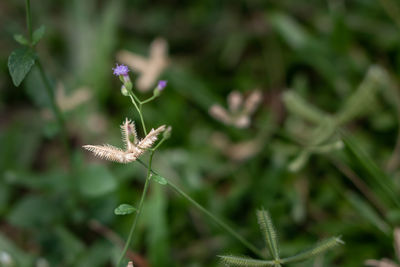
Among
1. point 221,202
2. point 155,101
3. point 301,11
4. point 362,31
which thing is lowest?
point 221,202

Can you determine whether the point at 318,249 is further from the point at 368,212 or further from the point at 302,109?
the point at 302,109

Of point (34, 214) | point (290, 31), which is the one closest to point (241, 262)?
point (34, 214)

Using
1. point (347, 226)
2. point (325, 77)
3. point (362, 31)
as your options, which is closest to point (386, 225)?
point (347, 226)

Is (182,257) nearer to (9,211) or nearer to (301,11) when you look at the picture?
(9,211)

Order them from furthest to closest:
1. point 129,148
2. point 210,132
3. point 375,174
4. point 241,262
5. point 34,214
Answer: point 210,132
point 34,214
point 375,174
point 241,262
point 129,148

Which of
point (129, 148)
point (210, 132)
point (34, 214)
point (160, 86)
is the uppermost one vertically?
point (210, 132)

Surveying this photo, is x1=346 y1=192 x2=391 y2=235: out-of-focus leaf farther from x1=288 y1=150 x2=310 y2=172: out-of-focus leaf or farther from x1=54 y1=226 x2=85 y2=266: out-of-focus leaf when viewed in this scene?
x1=54 y1=226 x2=85 y2=266: out-of-focus leaf

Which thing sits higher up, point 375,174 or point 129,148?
point 375,174

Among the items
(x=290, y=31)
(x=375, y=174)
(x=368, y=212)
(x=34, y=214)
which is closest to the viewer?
(x=375, y=174)
